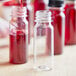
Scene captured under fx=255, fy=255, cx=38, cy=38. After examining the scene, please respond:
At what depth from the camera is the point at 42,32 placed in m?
0.82

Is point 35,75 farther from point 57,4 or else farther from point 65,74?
point 57,4

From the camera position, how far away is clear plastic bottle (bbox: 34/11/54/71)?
80cm

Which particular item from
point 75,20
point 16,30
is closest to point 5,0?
point 75,20

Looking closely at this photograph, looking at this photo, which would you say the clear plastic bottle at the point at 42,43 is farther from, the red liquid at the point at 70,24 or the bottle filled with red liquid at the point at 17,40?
the red liquid at the point at 70,24

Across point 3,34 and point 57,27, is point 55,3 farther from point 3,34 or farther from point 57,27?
point 3,34

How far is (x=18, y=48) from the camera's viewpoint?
82 centimetres

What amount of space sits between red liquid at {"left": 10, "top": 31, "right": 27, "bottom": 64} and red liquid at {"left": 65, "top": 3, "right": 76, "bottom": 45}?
0.27m

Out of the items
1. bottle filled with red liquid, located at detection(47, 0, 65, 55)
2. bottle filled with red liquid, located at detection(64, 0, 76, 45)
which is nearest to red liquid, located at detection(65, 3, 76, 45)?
bottle filled with red liquid, located at detection(64, 0, 76, 45)

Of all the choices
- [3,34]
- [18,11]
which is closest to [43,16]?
[18,11]

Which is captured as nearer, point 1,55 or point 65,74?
point 65,74

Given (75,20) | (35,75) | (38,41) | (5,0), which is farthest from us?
(5,0)

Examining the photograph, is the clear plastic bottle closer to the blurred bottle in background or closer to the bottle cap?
the bottle cap

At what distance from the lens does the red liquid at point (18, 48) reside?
82 cm

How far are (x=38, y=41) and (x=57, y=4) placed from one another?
16 centimetres
